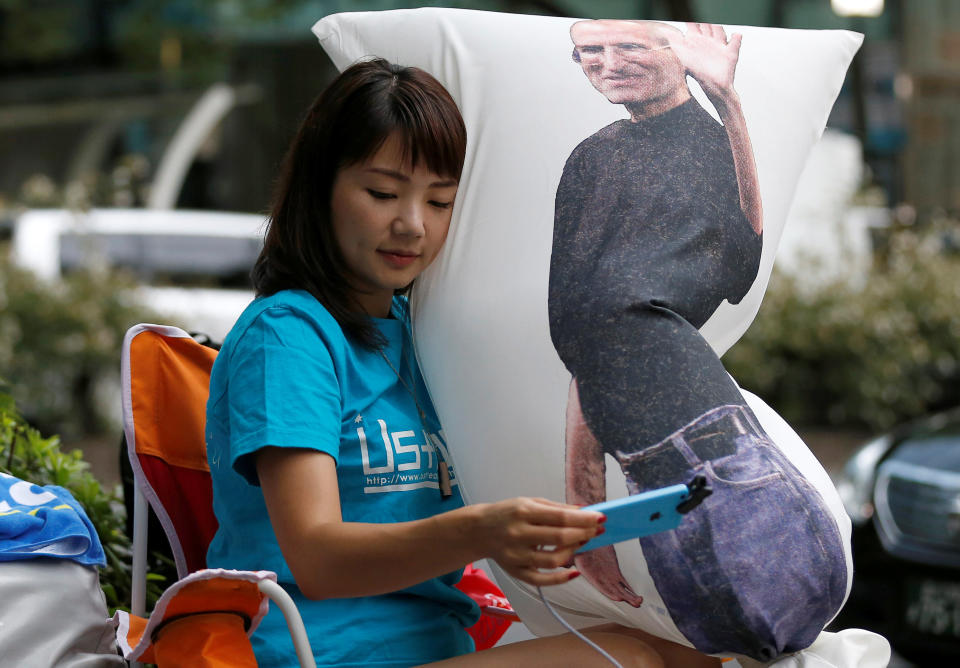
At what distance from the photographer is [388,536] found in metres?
1.55

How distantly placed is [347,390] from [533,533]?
47 centimetres

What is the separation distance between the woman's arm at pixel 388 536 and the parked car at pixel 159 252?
6.82 m

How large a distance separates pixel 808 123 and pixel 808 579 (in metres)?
0.75

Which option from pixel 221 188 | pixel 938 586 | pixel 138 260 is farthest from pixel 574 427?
pixel 221 188

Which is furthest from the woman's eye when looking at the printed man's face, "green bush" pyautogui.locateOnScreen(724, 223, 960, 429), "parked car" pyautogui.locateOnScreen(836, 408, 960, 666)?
"green bush" pyautogui.locateOnScreen(724, 223, 960, 429)

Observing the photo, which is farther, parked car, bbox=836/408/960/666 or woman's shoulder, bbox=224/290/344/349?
parked car, bbox=836/408/960/666

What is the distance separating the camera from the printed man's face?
1.90m

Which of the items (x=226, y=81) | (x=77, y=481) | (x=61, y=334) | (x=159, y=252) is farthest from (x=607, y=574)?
(x=226, y=81)

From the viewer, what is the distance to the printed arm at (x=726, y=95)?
1.92 metres

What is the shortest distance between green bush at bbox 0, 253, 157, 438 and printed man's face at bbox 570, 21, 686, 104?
6.61 metres

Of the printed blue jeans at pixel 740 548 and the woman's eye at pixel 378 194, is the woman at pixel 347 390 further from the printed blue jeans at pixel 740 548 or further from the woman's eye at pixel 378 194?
the printed blue jeans at pixel 740 548

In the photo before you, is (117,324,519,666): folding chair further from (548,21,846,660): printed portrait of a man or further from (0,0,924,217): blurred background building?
(0,0,924,217): blurred background building

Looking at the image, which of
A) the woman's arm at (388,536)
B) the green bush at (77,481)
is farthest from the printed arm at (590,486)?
the green bush at (77,481)

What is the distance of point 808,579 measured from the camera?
1688 mm
